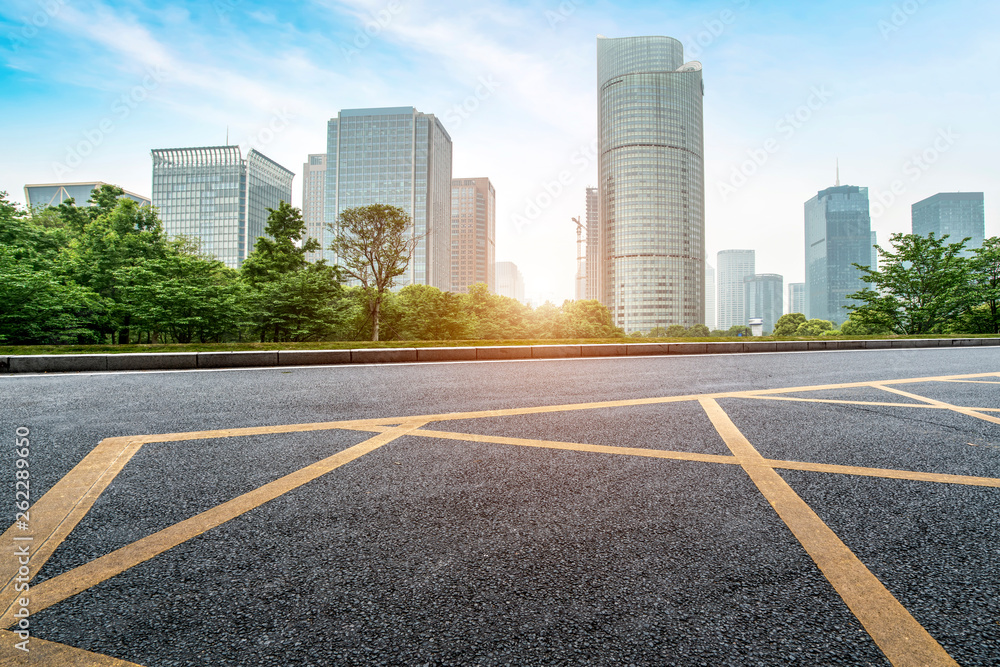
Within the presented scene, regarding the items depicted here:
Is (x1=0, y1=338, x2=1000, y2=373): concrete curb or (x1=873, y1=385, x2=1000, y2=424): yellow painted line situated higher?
(x1=0, y1=338, x2=1000, y2=373): concrete curb

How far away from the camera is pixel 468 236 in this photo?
19150cm

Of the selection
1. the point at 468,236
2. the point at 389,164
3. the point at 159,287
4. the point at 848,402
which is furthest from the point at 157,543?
the point at 468,236

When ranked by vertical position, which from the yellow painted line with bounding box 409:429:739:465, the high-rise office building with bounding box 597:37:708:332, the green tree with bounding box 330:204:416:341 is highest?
the high-rise office building with bounding box 597:37:708:332

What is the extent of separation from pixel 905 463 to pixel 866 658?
254 cm

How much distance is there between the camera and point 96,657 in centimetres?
136

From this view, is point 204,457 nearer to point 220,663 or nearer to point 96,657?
point 96,657

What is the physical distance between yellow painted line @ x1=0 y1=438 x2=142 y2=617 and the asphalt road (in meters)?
0.02

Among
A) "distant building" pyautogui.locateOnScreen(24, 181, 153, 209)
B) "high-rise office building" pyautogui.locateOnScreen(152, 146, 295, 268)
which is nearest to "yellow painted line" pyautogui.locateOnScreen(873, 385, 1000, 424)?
"high-rise office building" pyautogui.locateOnScreen(152, 146, 295, 268)

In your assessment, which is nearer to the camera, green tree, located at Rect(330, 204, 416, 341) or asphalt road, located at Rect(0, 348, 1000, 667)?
asphalt road, located at Rect(0, 348, 1000, 667)

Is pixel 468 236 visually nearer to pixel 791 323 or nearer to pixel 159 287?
pixel 791 323

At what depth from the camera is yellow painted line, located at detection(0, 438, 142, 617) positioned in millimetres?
1836

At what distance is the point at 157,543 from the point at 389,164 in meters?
165

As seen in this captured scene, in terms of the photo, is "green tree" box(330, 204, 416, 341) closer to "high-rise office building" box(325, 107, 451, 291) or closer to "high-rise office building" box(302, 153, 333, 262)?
"high-rise office building" box(325, 107, 451, 291)

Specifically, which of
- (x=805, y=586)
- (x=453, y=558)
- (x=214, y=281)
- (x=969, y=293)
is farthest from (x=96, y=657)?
(x=969, y=293)
